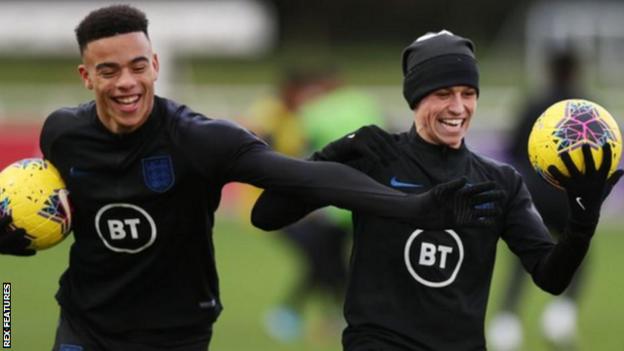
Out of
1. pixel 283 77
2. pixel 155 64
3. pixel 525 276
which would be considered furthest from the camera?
pixel 283 77

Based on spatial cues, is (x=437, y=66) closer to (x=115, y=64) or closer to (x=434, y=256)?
(x=434, y=256)

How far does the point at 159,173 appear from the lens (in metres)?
5.94

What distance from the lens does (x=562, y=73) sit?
448 inches

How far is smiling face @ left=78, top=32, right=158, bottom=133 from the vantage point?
584cm

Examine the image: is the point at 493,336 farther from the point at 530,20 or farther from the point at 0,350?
the point at 530,20

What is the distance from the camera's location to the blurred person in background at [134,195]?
586 centimetres

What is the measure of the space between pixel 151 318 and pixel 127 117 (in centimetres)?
88

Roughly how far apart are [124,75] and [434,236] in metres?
1.46

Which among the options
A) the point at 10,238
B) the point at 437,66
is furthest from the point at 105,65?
the point at 437,66

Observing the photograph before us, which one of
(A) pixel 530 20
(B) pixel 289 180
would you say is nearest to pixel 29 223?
(B) pixel 289 180

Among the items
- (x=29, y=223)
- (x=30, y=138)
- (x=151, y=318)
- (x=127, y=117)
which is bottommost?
(x=30, y=138)

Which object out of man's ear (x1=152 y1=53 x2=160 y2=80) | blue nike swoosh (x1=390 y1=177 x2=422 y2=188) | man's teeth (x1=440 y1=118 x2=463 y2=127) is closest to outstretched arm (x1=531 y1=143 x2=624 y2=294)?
man's teeth (x1=440 y1=118 x2=463 y2=127)

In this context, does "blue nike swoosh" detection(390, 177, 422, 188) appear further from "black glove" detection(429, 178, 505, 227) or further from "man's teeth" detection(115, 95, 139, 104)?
"man's teeth" detection(115, 95, 139, 104)

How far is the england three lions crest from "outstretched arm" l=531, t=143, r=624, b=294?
5.23ft
